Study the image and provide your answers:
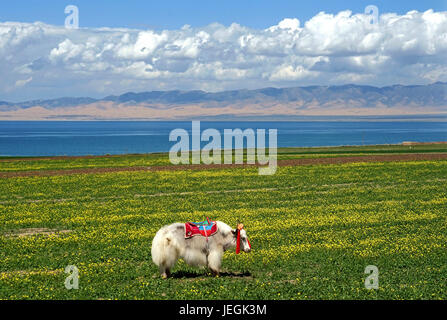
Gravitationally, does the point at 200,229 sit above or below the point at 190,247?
above

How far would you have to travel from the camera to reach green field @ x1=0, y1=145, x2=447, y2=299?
1594 centimetres

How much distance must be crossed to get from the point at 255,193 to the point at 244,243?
2286 cm

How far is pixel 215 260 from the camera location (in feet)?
55.1

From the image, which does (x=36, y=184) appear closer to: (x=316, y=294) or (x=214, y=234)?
(x=214, y=234)

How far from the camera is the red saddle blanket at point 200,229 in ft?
54.1

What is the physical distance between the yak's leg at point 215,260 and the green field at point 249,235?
330mm

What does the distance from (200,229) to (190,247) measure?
735mm

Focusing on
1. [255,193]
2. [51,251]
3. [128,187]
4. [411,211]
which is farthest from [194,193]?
[51,251]

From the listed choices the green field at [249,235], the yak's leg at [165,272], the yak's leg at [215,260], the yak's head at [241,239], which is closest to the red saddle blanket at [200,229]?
the yak's leg at [215,260]

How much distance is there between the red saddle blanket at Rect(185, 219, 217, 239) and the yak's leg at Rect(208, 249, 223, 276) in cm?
62

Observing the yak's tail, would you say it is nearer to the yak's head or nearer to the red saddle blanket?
the red saddle blanket
